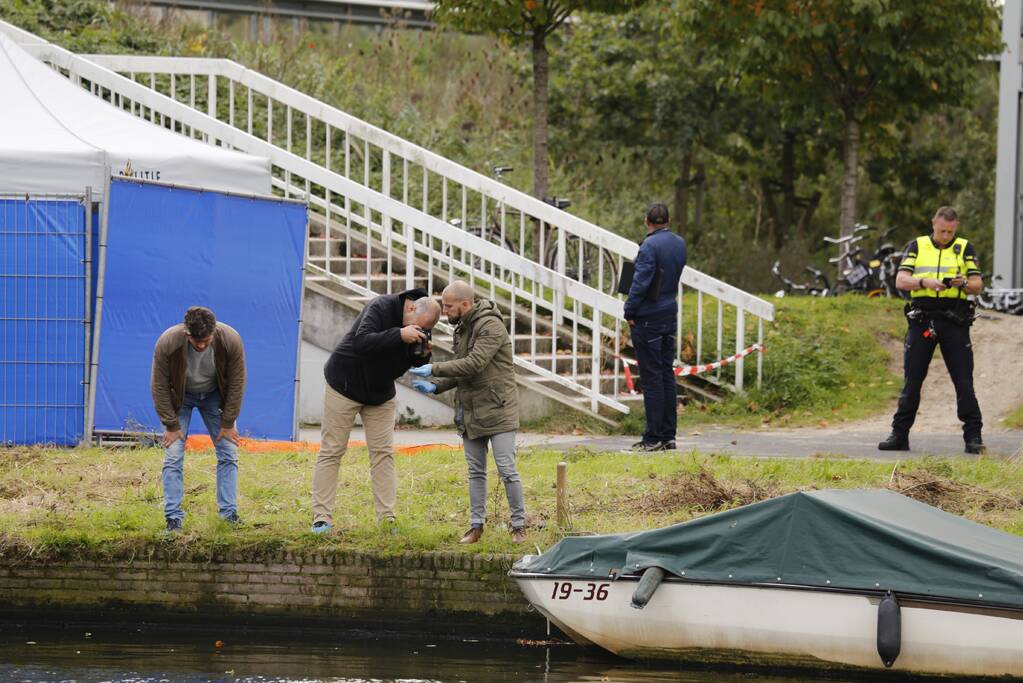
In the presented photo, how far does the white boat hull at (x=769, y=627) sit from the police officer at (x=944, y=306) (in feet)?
14.0

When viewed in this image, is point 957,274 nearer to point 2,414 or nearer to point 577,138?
point 2,414

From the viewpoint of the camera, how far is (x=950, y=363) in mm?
12289

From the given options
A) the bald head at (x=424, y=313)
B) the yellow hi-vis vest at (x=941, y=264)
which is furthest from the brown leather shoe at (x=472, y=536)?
the yellow hi-vis vest at (x=941, y=264)

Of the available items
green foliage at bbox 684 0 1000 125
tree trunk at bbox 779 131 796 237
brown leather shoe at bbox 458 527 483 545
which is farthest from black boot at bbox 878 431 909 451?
tree trunk at bbox 779 131 796 237

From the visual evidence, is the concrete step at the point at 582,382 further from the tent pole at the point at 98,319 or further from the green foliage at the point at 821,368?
the tent pole at the point at 98,319

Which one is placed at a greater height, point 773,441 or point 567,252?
point 567,252

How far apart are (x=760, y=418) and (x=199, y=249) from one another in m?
5.56

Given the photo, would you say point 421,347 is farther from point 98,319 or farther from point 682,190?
point 682,190

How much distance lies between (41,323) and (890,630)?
7.31m

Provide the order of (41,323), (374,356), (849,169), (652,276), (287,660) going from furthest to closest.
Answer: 1. (849,169)
2. (652,276)
3. (41,323)
4. (374,356)
5. (287,660)

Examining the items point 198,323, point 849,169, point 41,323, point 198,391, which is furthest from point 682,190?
point 198,323

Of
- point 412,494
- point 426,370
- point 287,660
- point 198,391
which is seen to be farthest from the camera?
point 412,494

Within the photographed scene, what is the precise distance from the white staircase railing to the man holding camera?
4.16 metres

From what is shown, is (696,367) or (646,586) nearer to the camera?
(646,586)
